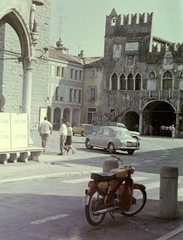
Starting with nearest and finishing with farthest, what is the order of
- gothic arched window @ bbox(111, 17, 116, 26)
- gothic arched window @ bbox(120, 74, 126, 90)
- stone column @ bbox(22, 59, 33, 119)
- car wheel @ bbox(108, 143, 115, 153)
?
stone column @ bbox(22, 59, 33, 119) < car wheel @ bbox(108, 143, 115, 153) < gothic arched window @ bbox(120, 74, 126, 90) < gothic arched window @ bbox(111, 17, 116, 26)

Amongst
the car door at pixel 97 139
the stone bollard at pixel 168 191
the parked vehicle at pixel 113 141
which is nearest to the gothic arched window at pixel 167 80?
the parked vehicle at pixel 113 141

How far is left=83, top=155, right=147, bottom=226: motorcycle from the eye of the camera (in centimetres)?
684

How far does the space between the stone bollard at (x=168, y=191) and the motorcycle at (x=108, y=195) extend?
53 centimetres

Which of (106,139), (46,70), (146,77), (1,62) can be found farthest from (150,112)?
(106,139)

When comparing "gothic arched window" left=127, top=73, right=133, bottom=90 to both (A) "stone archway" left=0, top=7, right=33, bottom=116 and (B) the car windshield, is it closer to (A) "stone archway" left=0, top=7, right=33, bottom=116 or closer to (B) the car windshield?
(B) the car windshield

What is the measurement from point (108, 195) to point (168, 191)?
1.34 meters

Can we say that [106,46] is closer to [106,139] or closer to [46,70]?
[46,70]

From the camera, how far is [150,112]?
54250 mm

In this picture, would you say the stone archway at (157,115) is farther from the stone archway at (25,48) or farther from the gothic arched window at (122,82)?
the stone archway at (25,48)

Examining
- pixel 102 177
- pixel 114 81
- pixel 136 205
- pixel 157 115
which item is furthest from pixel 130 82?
pixel 102 177

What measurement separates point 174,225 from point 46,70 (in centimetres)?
2879

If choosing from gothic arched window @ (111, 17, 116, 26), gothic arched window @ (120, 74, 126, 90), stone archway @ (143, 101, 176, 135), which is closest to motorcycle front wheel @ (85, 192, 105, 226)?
stone archway @ (143, 101, 176, 135)

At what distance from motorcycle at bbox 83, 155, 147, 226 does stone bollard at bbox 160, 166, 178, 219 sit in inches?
20.7

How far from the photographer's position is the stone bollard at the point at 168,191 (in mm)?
7934
